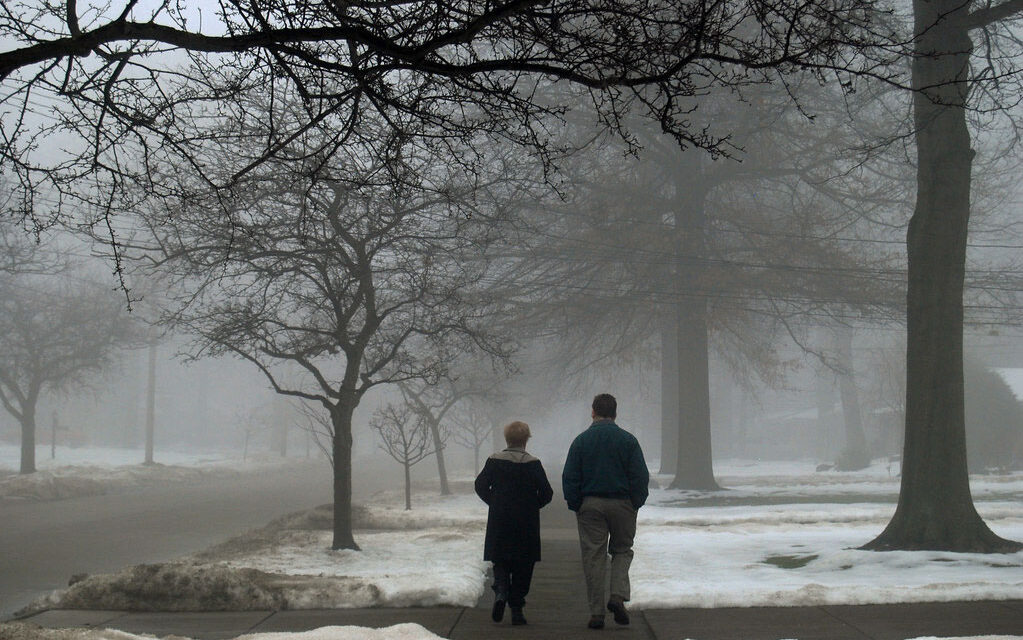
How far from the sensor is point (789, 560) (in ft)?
35.5

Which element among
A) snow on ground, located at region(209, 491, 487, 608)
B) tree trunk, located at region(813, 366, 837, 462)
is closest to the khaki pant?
snow on ground, located at region(209, 491, 487, 608)

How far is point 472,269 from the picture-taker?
20484mm

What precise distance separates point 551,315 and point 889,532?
50.4 feet

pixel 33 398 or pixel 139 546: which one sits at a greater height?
pixel 33 398

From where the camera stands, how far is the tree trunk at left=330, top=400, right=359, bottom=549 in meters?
13.3

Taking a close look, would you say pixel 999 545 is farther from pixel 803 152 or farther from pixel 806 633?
pixel 803 152

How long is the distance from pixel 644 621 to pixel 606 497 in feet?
3.45

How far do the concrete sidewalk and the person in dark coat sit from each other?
0.29 meters

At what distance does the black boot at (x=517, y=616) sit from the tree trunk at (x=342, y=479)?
5601 millimetres

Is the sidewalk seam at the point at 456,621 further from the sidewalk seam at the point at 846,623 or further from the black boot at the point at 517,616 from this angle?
the sidewalk seam at the point at 846,623

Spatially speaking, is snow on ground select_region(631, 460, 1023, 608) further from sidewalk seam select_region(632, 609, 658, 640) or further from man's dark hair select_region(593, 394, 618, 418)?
man's dark hair select_region(593, 394, 618, 418)

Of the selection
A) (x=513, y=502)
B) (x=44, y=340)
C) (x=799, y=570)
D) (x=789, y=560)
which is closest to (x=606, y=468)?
(x=513, y=502)

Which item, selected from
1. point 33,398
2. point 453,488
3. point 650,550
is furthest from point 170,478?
point 650,550

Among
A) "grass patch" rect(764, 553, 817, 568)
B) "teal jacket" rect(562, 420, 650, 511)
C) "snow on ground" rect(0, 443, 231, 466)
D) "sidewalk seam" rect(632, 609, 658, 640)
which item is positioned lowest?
"snow on ground" rect(0, 443, 231, 466)
